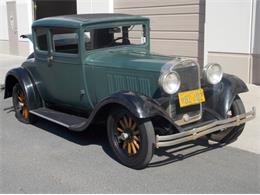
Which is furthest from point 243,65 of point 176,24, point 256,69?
point 176,24

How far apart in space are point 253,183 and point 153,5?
7.04 m

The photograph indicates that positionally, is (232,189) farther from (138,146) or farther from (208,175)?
(138,146)

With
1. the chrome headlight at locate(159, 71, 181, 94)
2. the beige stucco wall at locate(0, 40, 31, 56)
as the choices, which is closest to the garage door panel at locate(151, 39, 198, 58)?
the chrome headlight at locate(159, 71, 181, 94)

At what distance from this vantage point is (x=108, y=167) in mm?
4289

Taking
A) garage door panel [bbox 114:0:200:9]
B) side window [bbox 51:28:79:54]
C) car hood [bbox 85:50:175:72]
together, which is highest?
garage door panel [bbox 114:0:200:9]

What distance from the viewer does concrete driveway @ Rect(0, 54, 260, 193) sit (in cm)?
379

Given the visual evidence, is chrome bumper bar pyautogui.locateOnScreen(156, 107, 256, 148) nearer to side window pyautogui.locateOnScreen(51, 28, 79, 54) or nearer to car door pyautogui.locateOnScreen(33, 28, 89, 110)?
car door pyautogui.locateOnScreen(33, 28, 89, 110)

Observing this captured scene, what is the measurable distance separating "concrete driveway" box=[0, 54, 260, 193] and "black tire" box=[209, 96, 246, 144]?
0.12 m

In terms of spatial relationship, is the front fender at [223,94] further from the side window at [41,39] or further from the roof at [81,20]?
the side window at [41,39]

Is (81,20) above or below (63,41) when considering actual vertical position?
above

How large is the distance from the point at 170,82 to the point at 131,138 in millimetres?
717

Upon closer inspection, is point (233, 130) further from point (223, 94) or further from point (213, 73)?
point (213, 73)

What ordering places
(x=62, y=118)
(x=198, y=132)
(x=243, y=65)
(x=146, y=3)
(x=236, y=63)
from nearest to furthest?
1. (x=198, y=132)
2. (x=62, y=118)
3. (x=243, y=65)
4. (x=236, y=63)
5. (x=146, y=3)

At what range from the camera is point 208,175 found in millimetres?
3998
